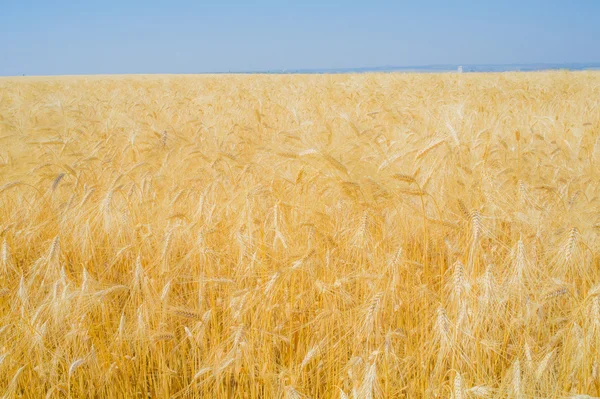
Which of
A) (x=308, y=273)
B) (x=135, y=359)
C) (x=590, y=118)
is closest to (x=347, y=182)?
(x=308, y=273)

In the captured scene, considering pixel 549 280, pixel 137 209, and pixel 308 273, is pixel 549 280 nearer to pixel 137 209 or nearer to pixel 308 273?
pixel 308 273

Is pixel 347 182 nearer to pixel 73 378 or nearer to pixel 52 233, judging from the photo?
pixel 73 378

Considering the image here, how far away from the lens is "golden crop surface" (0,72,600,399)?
1.36 metres

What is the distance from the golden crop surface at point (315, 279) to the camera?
4.47ft

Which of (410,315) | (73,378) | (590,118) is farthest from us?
(590,118)

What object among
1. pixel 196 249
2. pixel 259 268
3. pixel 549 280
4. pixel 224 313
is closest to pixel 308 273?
pixel 259 268

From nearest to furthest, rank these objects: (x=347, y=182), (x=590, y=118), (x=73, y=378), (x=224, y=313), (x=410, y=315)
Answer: (x=73, y=378) < (x=410, y=315) < (x=224, y=313) < (x=347, y=182) < (x=590, y=118)

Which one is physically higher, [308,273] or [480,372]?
[308,273]

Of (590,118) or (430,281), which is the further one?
(590,118)

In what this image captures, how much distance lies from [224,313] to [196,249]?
0.31 m


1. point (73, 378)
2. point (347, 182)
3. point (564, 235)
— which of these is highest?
point (347, 182)

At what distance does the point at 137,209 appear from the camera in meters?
2.29

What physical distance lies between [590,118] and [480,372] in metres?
4.12

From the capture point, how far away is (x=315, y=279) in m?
1.72
